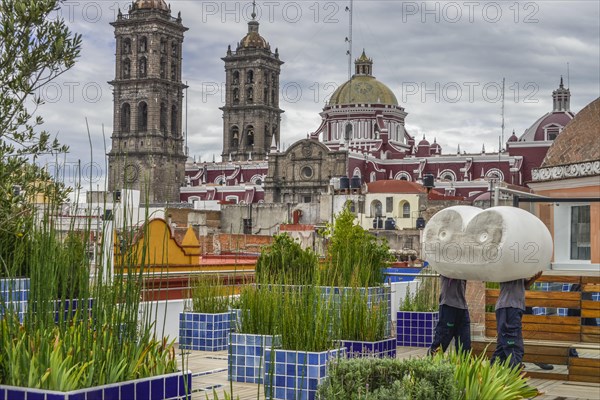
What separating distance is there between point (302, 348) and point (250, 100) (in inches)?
2554

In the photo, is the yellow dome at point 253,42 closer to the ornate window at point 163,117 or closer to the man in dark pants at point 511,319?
the ornate window at point 163,117

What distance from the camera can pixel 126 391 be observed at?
3.54m

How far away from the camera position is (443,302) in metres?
6.39

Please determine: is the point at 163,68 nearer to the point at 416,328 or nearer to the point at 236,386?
the point at 416,328

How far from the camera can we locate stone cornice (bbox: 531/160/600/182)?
15281 mm

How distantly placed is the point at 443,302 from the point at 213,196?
55846 millimetres

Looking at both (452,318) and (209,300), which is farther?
(209,300)

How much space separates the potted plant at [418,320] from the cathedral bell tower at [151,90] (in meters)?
53.0

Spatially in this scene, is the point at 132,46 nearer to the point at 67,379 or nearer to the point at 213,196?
the point at 213,196

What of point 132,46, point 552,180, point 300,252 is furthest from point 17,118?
point 132,46

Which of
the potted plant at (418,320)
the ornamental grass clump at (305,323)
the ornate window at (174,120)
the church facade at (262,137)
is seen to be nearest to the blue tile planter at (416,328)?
the potted plant at (418,320)

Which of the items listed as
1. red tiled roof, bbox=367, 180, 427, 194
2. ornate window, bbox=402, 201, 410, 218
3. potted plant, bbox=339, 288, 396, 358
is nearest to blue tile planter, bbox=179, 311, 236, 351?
potted plant, bbox=339, 288, 396, 358

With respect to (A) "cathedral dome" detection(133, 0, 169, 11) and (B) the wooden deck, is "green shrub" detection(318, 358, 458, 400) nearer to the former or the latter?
(B) the wooden deck

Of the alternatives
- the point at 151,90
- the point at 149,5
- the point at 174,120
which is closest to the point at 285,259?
the point at 151,90
